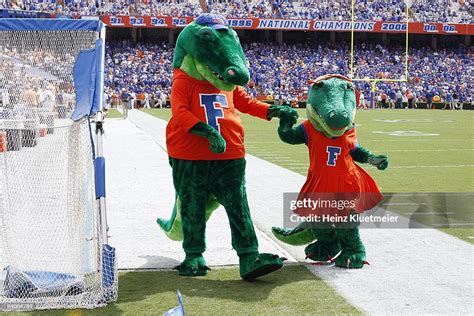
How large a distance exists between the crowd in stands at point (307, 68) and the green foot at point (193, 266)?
3523cm

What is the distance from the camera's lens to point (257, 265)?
470cm

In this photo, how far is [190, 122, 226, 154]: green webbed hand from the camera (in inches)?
184

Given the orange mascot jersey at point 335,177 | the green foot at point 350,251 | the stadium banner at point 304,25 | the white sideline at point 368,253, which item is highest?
the stadium banner at point 304,25

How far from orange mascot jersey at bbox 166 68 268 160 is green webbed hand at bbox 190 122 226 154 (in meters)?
0.09

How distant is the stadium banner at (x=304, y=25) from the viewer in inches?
1802

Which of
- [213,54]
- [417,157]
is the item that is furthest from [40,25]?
[417,157]

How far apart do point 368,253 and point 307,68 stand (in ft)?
137

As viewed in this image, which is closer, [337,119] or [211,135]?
[211,135]

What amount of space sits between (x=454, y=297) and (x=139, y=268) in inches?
88.3

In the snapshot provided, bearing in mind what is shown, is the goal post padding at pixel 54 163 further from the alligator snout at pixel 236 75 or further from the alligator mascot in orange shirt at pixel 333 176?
the alligator mascot in orange shirt at pixel 333 176

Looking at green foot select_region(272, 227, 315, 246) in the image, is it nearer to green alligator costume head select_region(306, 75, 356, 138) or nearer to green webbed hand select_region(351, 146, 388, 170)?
green webbed hand select_region(351, 146, 388, 170)

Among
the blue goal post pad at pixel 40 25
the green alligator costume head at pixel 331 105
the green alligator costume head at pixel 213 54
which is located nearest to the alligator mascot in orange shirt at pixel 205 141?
the green alligator costume head at pixel 213 54

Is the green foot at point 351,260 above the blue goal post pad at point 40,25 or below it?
below

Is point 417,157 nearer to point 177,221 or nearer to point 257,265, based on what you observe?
point 177,221
